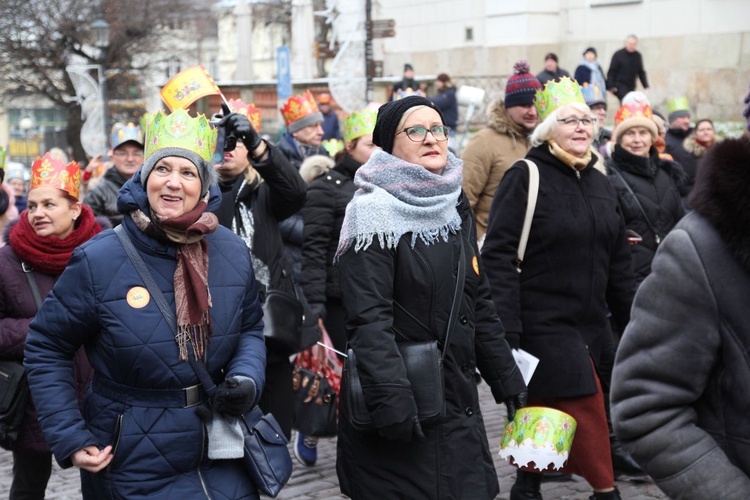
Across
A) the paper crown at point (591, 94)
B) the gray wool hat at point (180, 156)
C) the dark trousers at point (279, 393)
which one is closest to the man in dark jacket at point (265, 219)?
the dark trousers at point (279, 393)

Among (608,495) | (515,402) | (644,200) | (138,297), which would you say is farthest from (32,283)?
(644,200)

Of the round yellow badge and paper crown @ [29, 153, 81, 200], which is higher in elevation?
paper crown @ [29, 153, 81, 200]

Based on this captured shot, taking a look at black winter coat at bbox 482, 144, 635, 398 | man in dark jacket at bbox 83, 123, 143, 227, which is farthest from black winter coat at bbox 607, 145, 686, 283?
man in dark jacket at bbox 83, 123, 143, 227

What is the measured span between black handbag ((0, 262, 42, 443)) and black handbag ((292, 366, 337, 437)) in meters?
2.06

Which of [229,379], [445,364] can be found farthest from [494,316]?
[229,379]

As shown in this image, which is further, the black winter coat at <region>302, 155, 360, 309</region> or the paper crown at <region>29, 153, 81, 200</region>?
the black winter coat at <region>302, 155, 360, 309</region>

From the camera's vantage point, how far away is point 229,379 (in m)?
4.03

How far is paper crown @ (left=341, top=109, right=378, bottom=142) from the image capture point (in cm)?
697

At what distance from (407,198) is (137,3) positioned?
25098 millimetres

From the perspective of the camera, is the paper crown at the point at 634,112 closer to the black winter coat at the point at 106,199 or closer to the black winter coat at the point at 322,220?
the black winter coat at the point at 322,220

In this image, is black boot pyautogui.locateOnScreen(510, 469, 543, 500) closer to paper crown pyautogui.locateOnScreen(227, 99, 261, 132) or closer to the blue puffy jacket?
the blue puffy jacket

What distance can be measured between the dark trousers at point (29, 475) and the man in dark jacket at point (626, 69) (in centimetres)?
1753

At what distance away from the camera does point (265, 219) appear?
236 inches

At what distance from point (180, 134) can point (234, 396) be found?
38.5 inches
